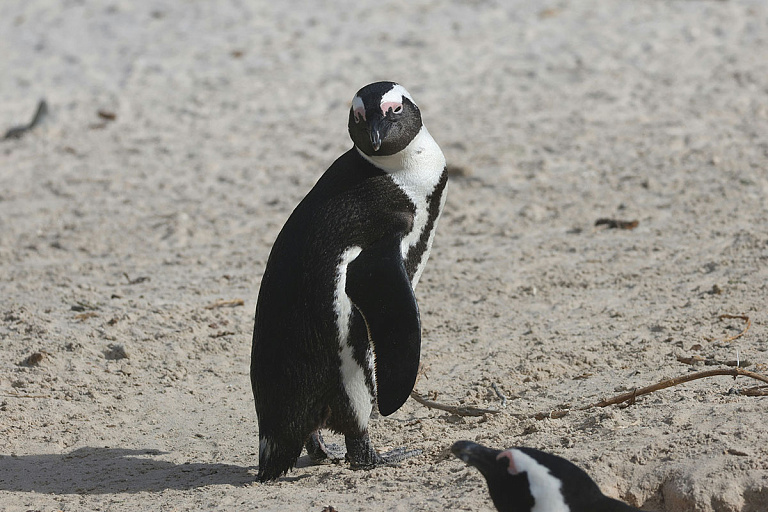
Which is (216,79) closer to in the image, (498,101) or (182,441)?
(498,101)

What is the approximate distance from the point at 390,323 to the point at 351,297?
18 cm

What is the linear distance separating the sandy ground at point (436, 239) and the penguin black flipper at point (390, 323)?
317mm

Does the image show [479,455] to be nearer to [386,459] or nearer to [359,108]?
[386,459]

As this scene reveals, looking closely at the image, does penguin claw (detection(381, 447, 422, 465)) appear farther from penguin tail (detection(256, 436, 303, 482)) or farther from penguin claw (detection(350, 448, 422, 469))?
penguin tail (detection(256, 436, 303, 482))

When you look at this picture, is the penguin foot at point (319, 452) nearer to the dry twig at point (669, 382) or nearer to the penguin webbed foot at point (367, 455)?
the penguin webbed foot at point (367, 455)

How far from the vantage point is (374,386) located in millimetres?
3486

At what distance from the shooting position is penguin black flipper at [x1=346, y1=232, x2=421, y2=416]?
3.16 metres

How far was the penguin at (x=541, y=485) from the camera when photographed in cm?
236

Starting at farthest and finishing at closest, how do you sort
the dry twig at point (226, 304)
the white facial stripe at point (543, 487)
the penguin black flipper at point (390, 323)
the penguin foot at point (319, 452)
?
the dry twig at point (226, 304) < the penguin foot at point (319, 452) < the penguin black flipper at point (390, 323) < the white facial stripe at point (543, 487)

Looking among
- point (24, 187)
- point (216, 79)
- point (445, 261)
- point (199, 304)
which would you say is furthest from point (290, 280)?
point (216, 79)

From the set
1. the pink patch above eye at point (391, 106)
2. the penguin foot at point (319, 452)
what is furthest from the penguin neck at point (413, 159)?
the penguin foot at point (319, 452)

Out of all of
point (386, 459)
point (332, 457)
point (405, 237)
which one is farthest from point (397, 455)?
point (405, 237)

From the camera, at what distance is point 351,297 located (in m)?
3.30

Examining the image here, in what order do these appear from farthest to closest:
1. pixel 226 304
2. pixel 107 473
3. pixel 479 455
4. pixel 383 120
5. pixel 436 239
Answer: pixel 436 239, pixel 226 304, pixel 107 473, pixel 383 120, pixel 479 455
